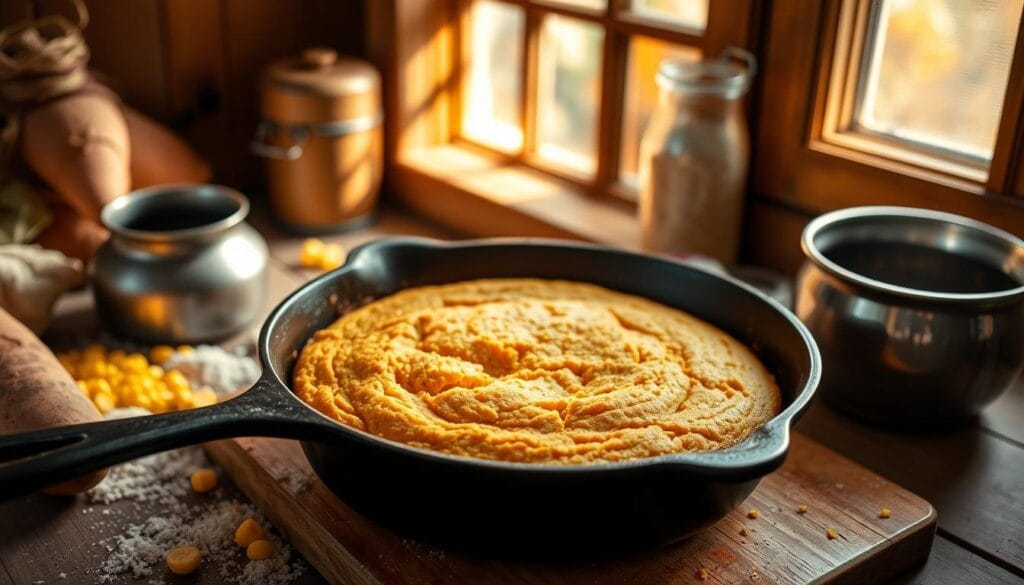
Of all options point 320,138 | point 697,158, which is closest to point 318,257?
point 320,138

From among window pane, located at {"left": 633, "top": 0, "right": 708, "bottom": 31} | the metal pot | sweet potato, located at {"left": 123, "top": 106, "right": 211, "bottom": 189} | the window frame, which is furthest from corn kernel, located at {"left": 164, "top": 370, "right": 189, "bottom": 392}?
window pane, located at {"left": 633, "top": 0, "right": 708, "bottom": 31}

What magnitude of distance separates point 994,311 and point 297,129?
1.12 metres

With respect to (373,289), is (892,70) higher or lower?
higher

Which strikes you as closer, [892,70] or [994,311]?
[994,311]

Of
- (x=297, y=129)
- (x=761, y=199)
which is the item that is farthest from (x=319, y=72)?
(x=761, y=199)

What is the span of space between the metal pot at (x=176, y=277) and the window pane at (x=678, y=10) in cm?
69

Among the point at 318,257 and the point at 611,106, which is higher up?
the point at 611,106

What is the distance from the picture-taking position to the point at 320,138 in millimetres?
1727

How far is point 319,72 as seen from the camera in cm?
173

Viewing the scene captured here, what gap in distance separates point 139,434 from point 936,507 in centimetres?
82

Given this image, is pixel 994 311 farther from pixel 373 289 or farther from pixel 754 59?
pixel 373 289

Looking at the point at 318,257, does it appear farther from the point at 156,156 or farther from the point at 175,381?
the point at 175,381

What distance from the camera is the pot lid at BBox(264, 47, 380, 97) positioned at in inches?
66.5

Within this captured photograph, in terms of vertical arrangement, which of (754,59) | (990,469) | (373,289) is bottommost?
(990,469)
